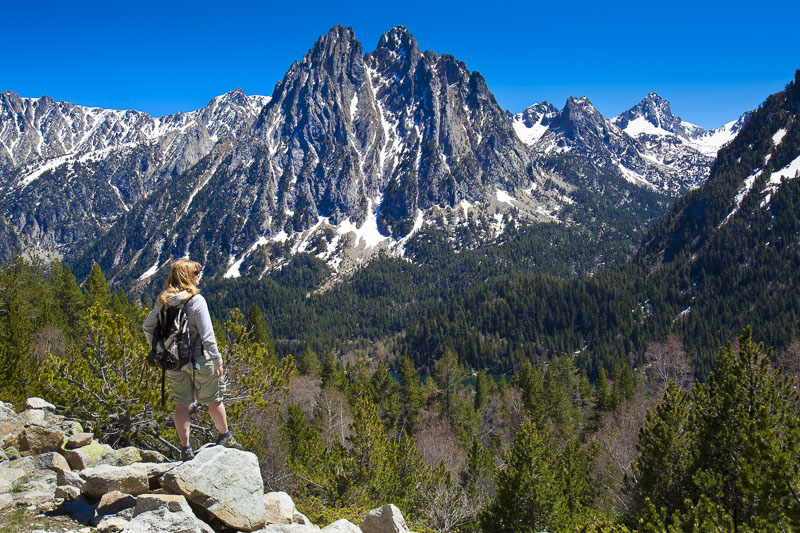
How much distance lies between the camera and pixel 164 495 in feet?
27.3

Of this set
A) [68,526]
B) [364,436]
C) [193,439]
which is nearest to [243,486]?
[68,526]

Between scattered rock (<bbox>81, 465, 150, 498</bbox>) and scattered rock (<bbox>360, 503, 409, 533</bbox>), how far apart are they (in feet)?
17.2

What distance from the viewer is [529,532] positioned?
2256 cm

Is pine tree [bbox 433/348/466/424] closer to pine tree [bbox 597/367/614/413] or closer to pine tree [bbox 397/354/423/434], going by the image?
pine tree [bbox 397/354/423/434]

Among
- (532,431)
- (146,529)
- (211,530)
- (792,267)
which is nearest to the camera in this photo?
(146,529)

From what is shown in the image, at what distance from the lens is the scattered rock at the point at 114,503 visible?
943cm

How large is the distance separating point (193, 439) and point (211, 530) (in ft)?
32.6

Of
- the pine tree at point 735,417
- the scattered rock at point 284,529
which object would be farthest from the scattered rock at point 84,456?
the pine tree at point 735,417

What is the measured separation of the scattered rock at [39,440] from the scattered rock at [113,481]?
12.7 feet

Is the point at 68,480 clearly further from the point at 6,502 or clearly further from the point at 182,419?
the point at 182,419

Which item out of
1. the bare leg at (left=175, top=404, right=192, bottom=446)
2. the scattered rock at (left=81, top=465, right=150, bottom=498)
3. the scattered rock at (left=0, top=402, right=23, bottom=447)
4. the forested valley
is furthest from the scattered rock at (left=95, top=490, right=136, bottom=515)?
the scattered rock at (left=0, top=402, right=23, bottom=447)

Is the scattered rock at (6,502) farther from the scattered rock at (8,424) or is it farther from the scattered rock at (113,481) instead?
the scattered rock at (8,424)

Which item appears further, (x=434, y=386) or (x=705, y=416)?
(x=434, y=386)

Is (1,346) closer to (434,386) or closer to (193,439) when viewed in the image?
(193,439)
